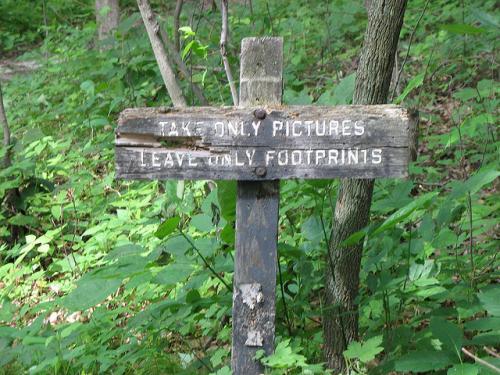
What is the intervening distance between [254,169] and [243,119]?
160 mm

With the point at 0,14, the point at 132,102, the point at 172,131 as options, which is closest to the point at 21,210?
the point at 132,102

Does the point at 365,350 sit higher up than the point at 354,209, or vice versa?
the point at 354,209

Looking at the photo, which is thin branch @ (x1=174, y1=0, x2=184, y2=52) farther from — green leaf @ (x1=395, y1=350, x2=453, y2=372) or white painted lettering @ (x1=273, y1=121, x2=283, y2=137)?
green leaf @ (x1=395, y1=350, x2=453, y2=372)

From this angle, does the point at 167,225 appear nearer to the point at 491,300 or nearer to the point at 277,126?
the point at 277,126

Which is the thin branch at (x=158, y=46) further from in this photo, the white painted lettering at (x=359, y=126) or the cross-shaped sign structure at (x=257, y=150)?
the white painted lettering at (x=359, y=126)

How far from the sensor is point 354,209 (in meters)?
2.36

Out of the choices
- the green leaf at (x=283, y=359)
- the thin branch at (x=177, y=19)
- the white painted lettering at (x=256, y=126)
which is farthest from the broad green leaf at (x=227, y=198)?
the thin branch at (x=177, y=19)

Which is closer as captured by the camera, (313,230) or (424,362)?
(424,362)

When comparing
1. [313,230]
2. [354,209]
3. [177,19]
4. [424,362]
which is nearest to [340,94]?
[354,209]

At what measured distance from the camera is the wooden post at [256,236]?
6.64ft

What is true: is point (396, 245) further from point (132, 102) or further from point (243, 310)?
point (132, 102)

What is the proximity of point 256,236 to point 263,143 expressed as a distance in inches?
11.9

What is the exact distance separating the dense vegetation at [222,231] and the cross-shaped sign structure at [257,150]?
162mm

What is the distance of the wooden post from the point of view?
6.64 ft
